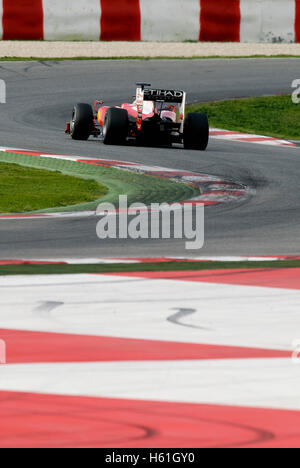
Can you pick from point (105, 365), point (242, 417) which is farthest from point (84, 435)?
point (105, 365)

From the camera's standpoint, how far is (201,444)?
3258mm

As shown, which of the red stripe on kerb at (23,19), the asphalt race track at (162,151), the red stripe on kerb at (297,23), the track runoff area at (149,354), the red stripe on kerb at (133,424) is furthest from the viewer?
the red stripe on kerb at (297,23)

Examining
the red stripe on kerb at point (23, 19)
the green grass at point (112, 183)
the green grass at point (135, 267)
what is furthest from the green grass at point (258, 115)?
the green grass at point (135, 267)

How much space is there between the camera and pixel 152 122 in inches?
572

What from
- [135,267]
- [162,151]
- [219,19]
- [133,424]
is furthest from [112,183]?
[219,19]

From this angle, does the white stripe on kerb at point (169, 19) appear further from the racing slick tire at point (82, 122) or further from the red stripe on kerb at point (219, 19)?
the racing slick tire at point (82, 122)

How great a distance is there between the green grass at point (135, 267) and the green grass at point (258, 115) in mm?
10820

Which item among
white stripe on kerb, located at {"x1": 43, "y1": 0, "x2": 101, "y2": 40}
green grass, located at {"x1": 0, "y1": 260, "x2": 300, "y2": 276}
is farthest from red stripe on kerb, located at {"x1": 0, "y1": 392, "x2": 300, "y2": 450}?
white stripe on kerb, located at {"x1": 43, "y1": 0, "x2": 101, "y2": 40}

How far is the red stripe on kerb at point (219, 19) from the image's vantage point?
2211 centimetres

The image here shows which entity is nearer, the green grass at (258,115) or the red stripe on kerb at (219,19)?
the green grass at (258,115)

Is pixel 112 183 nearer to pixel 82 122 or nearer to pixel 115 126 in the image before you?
pixel 115 126

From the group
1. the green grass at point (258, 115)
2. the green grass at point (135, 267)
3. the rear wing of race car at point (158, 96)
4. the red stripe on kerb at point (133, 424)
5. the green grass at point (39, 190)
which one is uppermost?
the green grass at point (258, 115)

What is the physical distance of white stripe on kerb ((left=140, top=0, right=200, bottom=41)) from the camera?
2192cm

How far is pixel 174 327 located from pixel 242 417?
4.50 ft
